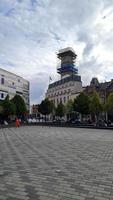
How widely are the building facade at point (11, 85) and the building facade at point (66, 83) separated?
1115 centimetres

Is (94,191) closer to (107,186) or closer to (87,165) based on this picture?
(107,186)

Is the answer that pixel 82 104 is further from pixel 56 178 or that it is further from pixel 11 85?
pixel 56 178

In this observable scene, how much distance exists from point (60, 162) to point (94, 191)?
425 centimetres

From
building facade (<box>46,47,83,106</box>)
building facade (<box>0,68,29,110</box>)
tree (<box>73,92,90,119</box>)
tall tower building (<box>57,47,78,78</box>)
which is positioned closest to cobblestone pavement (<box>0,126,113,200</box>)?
tree (<box>73,92,90,119</box>)

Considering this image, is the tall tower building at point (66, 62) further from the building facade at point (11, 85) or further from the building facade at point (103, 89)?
the building facade at point (103, 89)

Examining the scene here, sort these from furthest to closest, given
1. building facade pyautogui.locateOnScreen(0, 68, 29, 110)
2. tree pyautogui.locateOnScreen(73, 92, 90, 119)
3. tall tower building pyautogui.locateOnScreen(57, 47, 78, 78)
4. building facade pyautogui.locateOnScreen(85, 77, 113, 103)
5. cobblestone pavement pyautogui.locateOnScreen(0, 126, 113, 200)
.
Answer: tall tower building pyautogui.locateOnScreen(57, 47, 78, 78)
building facade pyautogui.locateOnScreen(0, 68, 29, 110)
building facade pyautogui.locateOnScreen(85, 77, 113, 103)
tree pyautogui.locateOnScreen(73, 92, 90, 119)
cobblestone pavement pyautogui.locateOnScreen(0, 126, 113, 200)

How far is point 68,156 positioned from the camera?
1305 centimetres

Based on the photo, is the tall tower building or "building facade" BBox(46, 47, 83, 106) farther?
the tall tower building

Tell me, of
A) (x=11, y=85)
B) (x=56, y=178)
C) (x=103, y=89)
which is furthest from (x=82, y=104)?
(x=56, y=178)

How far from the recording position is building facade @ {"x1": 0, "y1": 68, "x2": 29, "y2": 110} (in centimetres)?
8731

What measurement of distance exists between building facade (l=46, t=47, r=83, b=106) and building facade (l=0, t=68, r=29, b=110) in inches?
439

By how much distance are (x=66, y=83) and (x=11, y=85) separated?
21076 millimetres

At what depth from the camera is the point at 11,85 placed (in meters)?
93.0

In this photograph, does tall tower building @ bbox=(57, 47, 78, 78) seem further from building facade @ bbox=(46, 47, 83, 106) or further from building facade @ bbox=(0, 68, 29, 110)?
building facade @ bbox=(0, 68, 29, 110)
